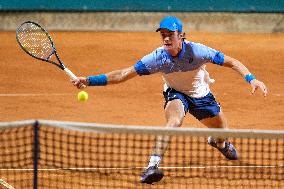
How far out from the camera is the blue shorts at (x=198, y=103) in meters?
9.18

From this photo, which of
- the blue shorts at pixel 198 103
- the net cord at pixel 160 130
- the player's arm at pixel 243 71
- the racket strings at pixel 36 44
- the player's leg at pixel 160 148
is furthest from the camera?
the racket strings at pixel 36 44

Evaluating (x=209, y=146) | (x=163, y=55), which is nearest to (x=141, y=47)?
(x=209, y=146)

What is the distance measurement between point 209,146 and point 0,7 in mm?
11726

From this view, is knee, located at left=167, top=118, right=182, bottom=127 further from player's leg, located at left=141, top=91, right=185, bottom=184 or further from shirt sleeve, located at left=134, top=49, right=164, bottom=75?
shirt sleeve, located at left=134, top=49, right=164, bottom=75

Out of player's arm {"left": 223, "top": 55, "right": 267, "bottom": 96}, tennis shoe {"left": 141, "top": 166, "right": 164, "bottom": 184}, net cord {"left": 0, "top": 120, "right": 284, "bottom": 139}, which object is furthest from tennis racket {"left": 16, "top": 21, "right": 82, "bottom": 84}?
net cord {"left": 0, "top": 120, "right": 284, "bottom": 139}

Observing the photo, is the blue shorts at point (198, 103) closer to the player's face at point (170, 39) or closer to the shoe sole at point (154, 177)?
the player's face at point (170, 39)

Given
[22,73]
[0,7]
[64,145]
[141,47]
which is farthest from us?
[0,7]

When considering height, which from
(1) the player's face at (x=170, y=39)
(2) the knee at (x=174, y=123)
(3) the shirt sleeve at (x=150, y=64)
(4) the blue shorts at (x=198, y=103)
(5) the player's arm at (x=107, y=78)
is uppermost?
(1) the player's face at (x=170, y=39)

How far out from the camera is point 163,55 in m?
8.89

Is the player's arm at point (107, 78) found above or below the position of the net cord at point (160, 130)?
above

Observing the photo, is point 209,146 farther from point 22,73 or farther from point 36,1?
point 36,1

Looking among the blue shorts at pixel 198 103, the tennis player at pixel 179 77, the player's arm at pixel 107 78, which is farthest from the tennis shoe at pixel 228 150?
the player's arm at pixel 107 78

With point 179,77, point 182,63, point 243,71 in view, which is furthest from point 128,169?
point 243,71

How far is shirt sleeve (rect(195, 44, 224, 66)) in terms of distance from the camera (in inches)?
349
